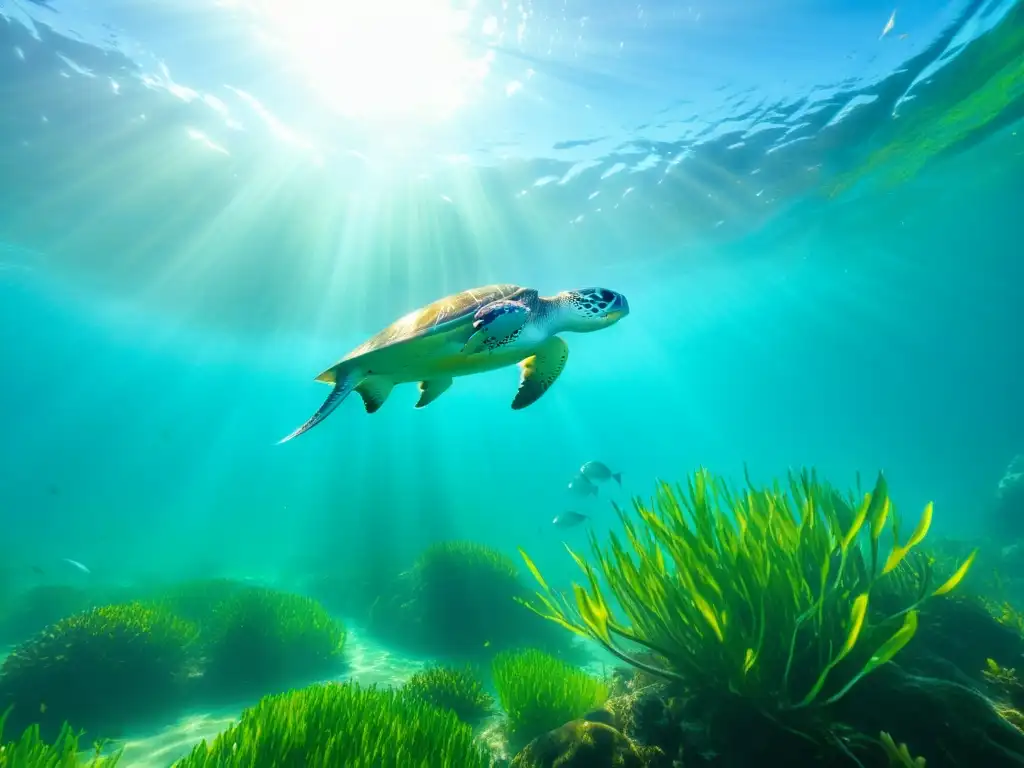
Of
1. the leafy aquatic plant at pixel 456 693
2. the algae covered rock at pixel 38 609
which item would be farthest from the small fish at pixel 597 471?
the algae covered rock at pixel 38 609

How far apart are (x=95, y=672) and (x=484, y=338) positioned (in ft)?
24.8

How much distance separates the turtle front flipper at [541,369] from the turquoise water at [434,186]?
27.1 ft

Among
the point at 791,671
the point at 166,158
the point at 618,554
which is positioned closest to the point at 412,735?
the point at 618,554

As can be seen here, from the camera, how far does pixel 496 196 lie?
16516mm

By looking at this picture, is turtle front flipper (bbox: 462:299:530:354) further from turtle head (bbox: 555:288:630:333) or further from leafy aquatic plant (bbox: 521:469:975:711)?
leafy aquatic plant (bbox: 521:469:975:711)

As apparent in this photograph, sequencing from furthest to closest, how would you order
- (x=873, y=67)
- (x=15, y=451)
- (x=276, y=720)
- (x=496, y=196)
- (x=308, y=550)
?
(x=15, y=451)
(x=308, y=550)
(x=496, y=196)
(x=873, y=67)
(x=276, y=720)

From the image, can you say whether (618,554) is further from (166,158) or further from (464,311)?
(166,158)

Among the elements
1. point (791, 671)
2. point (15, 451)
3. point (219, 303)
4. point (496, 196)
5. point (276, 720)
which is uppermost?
point (15, 451)

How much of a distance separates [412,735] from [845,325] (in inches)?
2464

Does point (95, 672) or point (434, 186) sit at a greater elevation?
point (434, 186)

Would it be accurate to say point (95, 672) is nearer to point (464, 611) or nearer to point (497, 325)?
point (464, 611)

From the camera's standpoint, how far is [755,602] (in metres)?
2.61

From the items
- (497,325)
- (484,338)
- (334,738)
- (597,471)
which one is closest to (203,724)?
(334,738)

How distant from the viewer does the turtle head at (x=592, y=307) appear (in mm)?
3568
